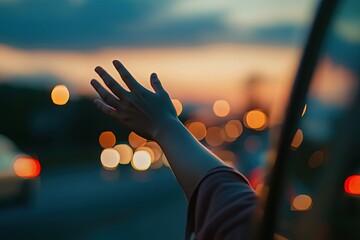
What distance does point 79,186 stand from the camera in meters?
32.6

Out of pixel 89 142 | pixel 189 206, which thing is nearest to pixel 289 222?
pixel 189 206

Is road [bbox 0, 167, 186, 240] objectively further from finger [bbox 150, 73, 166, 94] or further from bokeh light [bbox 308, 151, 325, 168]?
bokeh light [bbox 308, 151, 325, 168]

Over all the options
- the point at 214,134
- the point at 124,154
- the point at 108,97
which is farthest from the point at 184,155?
the point at 214,134

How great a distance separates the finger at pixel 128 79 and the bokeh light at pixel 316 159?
82 cm

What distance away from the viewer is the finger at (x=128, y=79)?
2.75 m

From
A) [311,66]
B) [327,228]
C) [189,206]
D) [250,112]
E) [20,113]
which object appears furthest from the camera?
[250,112]

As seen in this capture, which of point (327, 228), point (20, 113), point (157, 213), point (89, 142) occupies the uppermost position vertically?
point (327, 228)

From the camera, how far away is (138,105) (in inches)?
108

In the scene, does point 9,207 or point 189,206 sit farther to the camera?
point 9,207

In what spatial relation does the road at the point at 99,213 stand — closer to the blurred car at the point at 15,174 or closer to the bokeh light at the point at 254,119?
the blurred car at the point at 15,174

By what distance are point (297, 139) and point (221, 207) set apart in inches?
15.6

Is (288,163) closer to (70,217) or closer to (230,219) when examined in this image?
(230,219)

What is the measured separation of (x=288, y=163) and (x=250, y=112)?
79889 millimetres

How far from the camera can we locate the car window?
1.91m
